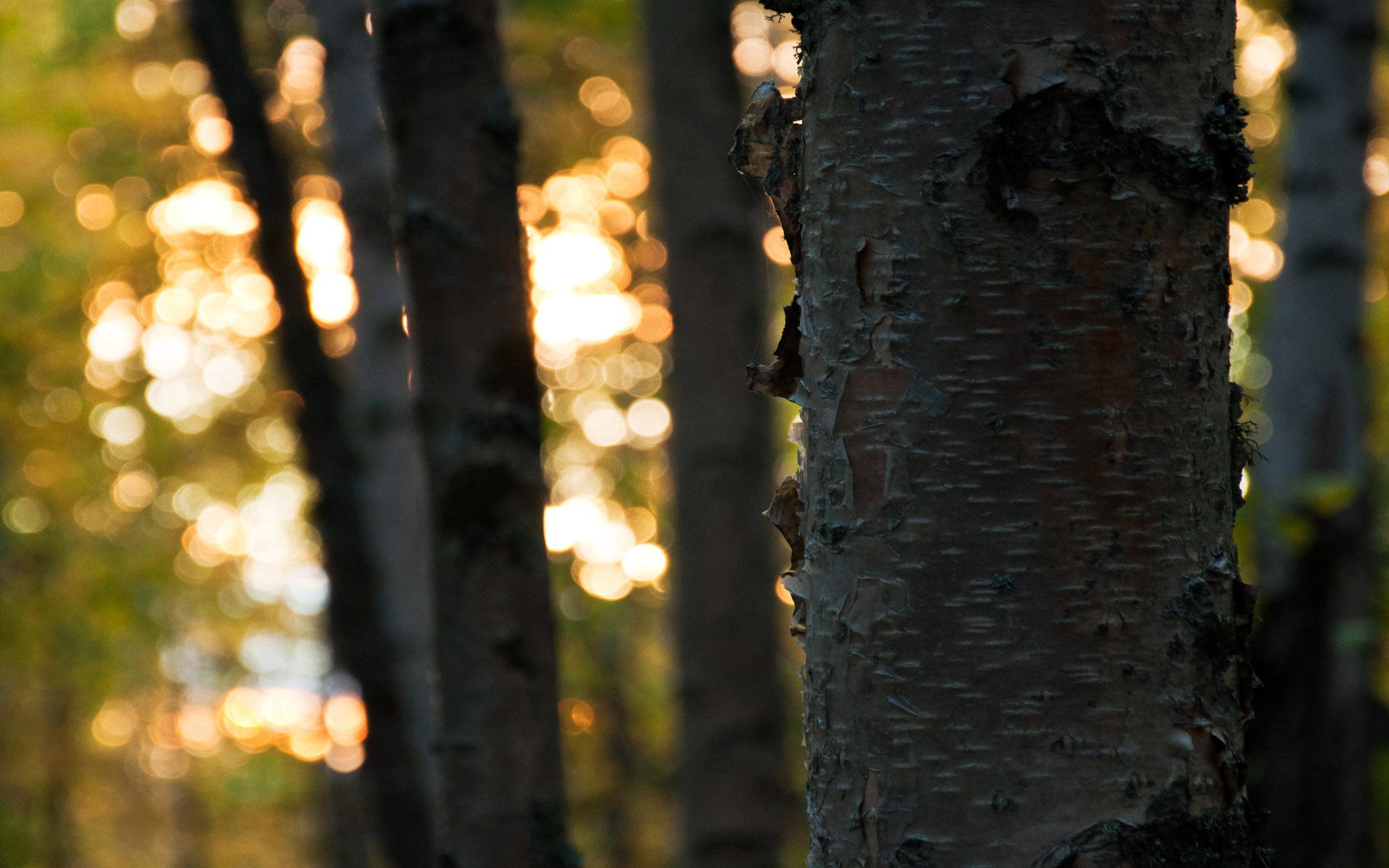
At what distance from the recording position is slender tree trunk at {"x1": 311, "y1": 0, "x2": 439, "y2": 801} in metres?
4.34

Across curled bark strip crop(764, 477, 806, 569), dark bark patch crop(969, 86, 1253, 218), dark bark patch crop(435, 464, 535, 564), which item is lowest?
dark bark patch crop(435, 464, 535, 564)

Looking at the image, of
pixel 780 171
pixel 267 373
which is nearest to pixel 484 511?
pixel 780 171

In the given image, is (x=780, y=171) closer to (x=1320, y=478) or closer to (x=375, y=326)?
(x=375, y=326)

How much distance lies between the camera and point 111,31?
6.74 m

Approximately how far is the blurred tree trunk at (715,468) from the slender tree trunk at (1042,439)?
120 inches

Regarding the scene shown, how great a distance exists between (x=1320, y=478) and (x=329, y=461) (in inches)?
145

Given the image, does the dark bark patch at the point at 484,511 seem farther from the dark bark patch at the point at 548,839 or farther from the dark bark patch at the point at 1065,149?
the dark bark patch at the point at 1065,149

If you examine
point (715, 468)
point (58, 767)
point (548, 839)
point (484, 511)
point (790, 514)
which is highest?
point (790, 514)

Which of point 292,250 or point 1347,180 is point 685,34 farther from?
point 1347,180

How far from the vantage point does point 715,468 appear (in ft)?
13.4

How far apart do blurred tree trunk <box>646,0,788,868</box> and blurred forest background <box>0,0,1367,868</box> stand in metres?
0.12

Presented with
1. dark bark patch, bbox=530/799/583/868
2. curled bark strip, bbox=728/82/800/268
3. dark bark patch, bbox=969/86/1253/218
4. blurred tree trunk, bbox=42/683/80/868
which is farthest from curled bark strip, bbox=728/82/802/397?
blurred tree trunk, bbox=42/683/80/868

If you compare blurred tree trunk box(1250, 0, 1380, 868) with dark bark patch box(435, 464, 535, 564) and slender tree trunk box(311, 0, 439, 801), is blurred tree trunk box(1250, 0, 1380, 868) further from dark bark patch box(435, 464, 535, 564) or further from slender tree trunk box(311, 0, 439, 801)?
slender tree trunk box(311, 0, 439, 801)

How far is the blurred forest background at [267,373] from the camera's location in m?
6.76
